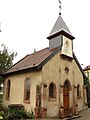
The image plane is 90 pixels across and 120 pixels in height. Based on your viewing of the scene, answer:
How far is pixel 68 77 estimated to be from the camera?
19.3 m

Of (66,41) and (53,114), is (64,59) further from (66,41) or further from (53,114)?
(53,114)

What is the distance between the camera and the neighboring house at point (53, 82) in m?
16.2

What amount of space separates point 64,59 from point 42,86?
4858 mm

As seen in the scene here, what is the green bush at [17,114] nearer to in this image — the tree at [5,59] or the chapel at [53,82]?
the chapel at [53,82]

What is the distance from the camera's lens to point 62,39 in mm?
19344

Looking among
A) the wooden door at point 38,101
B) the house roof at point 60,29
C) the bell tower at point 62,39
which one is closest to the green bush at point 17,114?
the wooden door at point 38,101

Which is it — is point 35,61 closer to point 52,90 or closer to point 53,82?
point 53,82

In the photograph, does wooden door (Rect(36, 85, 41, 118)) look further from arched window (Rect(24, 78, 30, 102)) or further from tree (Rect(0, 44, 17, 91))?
tree (Rect(0, 44, 17, 91))

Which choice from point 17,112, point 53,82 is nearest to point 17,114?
point 17,112

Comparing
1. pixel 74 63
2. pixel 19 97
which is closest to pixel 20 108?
pixel 19 97

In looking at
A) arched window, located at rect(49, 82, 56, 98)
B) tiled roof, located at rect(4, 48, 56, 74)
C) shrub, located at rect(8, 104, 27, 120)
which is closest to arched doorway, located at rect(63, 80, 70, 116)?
arched window, located at rect(49, 82, 56, 98)

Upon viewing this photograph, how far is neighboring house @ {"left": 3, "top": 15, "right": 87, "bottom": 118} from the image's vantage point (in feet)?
53.3

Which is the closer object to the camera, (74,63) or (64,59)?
(64,59)

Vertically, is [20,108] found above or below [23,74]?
below
